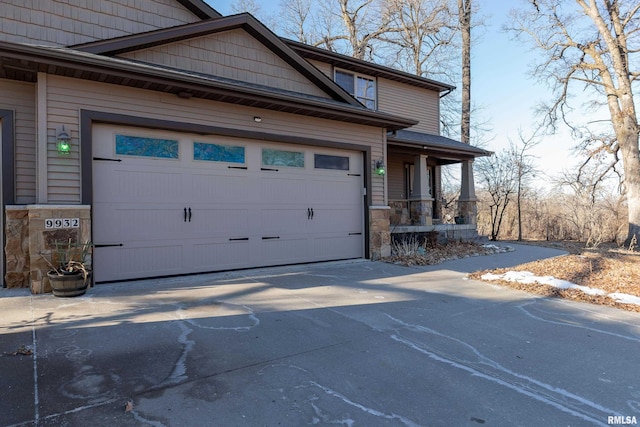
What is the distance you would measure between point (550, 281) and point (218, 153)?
6271 millimetres

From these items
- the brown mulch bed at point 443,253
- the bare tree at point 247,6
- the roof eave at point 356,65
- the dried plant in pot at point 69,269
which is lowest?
the brown mulch bed at point 443,253

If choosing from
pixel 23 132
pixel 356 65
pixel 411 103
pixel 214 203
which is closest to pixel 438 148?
pixel 411 103

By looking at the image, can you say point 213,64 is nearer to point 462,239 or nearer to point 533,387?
point 533,387

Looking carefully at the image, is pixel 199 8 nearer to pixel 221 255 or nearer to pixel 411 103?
pixel 221 255

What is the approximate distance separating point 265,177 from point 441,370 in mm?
5153

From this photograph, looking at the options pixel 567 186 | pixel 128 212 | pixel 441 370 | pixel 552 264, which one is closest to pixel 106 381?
pixel 441 370

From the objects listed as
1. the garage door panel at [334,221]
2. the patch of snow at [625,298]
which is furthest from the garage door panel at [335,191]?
the patch of snow at [625,298]

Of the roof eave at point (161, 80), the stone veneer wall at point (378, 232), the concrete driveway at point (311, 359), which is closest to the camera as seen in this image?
the concrete driveway at point (311, 359)

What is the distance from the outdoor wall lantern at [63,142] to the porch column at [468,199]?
11322 millimetres

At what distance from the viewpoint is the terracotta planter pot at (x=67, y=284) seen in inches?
194

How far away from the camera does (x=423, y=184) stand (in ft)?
37.3

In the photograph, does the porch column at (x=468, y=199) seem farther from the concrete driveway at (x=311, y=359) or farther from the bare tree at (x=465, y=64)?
the concrete driveway at (x=311, y=359)

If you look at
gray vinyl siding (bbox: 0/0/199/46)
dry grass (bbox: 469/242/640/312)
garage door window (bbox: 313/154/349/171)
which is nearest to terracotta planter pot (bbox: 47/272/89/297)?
gray vinyl siding (bbox: 0/0/199/46)

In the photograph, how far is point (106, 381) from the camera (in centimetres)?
269
